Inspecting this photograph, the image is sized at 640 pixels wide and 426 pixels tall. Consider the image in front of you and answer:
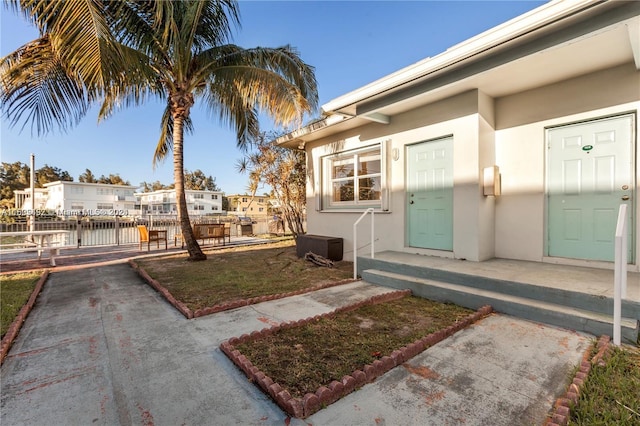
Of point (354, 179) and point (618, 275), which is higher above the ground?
point (354, 179)

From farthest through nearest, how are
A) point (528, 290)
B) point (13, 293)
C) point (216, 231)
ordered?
point (216, 231) < point (13, 293) < point (528, 290)

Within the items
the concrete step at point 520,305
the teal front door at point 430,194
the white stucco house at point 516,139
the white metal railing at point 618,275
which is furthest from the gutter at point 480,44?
the concrete step at point 520,305

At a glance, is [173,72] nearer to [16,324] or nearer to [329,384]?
[16,324]

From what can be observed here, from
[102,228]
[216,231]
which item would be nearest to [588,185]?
[216,231]

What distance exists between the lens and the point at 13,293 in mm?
4668

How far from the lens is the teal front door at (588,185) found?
13.6 ft

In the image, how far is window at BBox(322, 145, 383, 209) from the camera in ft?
23.2

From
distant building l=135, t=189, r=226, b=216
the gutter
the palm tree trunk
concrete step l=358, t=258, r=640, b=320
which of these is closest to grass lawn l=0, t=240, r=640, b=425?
concrete step l=358, t=258, r=640, b=320

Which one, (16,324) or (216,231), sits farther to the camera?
(216,231)

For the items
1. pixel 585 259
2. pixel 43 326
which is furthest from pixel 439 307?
pixel 43 326

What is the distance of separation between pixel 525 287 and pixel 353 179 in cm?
476

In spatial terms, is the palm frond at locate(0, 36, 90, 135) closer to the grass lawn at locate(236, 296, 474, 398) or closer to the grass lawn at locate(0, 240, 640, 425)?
the grass lawn at locate(0, 240, 640, 425)

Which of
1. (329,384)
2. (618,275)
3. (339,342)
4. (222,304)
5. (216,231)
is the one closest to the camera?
(329,384)

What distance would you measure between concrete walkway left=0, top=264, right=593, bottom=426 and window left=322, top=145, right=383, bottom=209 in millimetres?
4053
